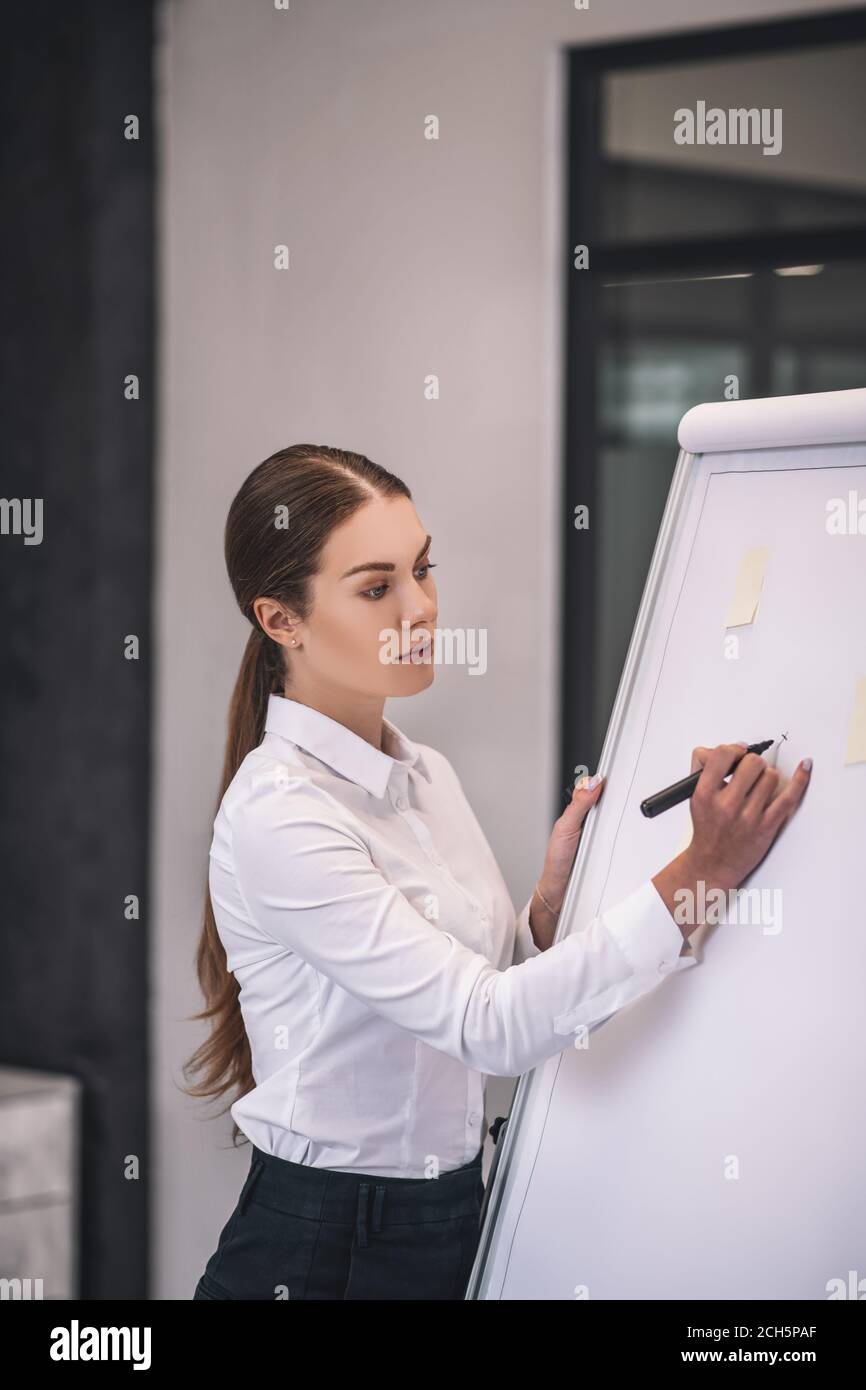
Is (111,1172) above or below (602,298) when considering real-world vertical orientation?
below

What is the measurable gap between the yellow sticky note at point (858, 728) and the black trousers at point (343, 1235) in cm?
62

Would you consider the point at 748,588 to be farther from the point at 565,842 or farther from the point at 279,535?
the point at 279,535

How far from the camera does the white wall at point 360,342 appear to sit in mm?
2264

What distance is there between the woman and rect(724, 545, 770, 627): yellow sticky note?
137mm

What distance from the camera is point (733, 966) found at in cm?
121

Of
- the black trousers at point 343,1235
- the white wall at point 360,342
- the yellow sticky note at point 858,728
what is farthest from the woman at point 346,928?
the white wall at point 360,342

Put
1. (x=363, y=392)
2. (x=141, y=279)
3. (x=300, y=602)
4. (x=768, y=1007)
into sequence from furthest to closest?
(x=141, y=279), (x=363, y=392), (x=300, y=602), (x=768, y=1007)

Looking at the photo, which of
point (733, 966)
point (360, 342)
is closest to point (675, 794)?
point (733, 966)

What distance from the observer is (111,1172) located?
2.58 meters

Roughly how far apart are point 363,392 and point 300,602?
3.44ft

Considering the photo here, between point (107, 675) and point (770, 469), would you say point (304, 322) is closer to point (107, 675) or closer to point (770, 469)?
point (107, 675)

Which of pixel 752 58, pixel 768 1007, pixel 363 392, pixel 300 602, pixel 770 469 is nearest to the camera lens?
pixel 768 1007

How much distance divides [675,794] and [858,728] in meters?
0.17
